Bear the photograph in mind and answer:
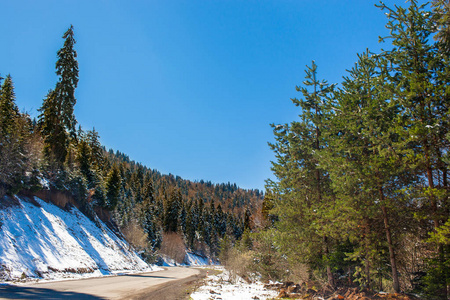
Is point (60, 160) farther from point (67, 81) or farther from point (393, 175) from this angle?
point (393, 175)

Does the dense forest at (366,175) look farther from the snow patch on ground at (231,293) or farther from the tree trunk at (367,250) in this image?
the snow patch on ground at (231,293)

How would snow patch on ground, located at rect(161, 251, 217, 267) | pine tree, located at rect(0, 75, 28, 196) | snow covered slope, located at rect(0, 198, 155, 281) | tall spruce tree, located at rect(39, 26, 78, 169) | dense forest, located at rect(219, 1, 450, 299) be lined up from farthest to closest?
snow patch on ground, located at rect(161, 251, 217, 267) < tall spruce tree, located at rect(39, 26, 78, 169) < pine tree, located at rect(0, 75, 28, 196) < snow covered slope, located at rect(0, 198, 155, 281) < dense forest, located at rect(219, 1, 450, 299)

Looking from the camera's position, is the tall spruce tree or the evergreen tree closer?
the tall spruce tree

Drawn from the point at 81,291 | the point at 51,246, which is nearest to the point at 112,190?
the point at 51,246

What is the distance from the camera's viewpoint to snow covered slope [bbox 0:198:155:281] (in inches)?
631

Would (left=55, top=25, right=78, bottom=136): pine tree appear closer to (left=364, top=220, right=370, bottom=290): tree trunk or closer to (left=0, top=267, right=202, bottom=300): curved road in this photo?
(left=0, top=267, right=202, bottom=300): curved road

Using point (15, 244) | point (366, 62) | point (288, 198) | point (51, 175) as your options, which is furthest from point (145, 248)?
point (366, 62)

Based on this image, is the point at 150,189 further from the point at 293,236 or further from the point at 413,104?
the point at 413,104

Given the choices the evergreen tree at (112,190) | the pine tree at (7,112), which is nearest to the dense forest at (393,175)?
the pine tree at (7,112)

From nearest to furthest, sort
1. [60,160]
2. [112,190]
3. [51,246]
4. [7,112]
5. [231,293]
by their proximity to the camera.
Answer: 1. [231,293]
2. [51,246]
3. [7,112]
4. [60,160]
5. [112,190]

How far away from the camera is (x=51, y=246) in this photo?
2019cm

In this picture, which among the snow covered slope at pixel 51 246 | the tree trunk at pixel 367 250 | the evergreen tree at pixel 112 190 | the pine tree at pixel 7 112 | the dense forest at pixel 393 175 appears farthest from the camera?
the evergreen tree at pixel 112 190

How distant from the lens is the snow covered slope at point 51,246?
16.0 m

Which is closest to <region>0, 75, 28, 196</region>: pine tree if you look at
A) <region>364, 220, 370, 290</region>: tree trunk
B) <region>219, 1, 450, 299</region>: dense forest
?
<region>219, 1, 450, 299</region>: dense forest
